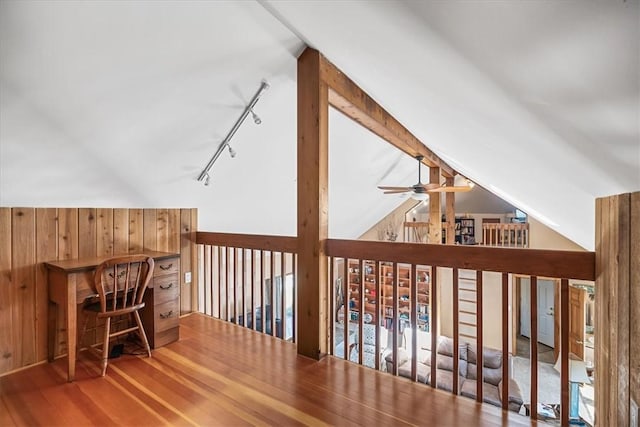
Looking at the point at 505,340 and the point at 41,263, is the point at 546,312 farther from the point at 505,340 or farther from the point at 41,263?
the point at 41,263

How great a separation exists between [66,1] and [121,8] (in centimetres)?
23

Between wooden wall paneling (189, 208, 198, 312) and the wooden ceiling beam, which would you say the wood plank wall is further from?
the wooden ceiling beam

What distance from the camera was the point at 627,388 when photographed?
1.09 m

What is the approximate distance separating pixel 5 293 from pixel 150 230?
111 centimetres

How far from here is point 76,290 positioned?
2154 mm

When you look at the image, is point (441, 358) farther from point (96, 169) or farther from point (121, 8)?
point (121, 8)

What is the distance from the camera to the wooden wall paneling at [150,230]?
306cm

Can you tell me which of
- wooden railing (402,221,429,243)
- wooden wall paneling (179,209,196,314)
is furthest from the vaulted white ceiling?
wooden railing (402,221,429,243)

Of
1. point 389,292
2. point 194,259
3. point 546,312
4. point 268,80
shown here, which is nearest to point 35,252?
point 194,259

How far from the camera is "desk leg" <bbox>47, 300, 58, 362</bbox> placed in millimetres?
2412

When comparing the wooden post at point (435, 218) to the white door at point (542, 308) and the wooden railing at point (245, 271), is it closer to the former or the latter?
the wooden railing at point (245, 271)

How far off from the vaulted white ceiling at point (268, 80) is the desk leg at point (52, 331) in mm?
819

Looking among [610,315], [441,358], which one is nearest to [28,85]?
[610,315]

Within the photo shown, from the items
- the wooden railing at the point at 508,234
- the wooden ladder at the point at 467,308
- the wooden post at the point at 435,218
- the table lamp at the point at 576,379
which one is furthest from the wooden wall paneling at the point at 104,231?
the wooden railing at the point at 508,234
